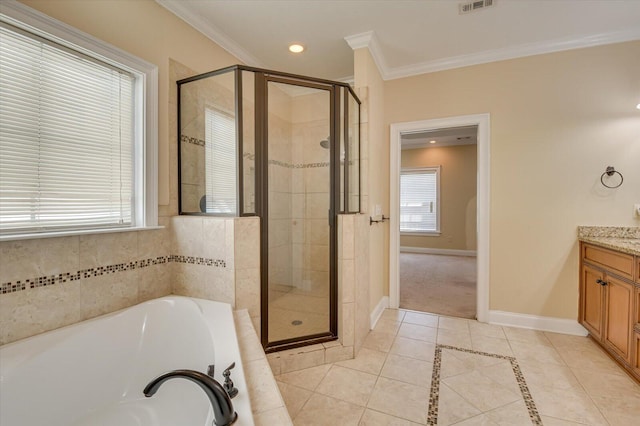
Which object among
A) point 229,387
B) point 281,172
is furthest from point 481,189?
point 229,387

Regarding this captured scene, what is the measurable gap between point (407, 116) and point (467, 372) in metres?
2.46

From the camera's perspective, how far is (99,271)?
1646 millimetres

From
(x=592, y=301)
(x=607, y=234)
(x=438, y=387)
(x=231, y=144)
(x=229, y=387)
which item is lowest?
(x=438, y=387)

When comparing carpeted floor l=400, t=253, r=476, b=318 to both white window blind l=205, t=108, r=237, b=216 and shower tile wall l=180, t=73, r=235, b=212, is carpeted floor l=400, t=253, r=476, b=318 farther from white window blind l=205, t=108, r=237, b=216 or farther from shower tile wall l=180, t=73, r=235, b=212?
shower tile wall l=180, t=73, r=235, b=212

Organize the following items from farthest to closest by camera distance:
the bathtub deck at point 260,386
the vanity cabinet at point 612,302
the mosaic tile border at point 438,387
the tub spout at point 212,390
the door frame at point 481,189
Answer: the door frame at point 481,189
the vanity cabinet at point 612,302
the mosaic tile border at point 438,387
the bathtub deck at point 260,386
the tub spout at point 212,390

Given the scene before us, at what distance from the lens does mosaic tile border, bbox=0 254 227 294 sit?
1.33 m

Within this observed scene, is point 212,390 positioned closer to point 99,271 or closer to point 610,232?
point 99,271

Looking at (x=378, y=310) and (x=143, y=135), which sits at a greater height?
(x=143, y=135)

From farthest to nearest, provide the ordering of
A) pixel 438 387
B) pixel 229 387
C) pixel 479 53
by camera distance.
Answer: pixel 479 53, pixel 438 387, pixel 229 387

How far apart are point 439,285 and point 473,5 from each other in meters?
3.37

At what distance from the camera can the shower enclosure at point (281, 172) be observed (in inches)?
78.4

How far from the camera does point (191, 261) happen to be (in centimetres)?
203

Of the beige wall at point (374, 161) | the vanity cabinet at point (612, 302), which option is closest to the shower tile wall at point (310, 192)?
the beige wall at point (374, 161)

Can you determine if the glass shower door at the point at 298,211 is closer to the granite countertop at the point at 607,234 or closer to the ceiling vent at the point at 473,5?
the ceiling vent at the point at 473,5
